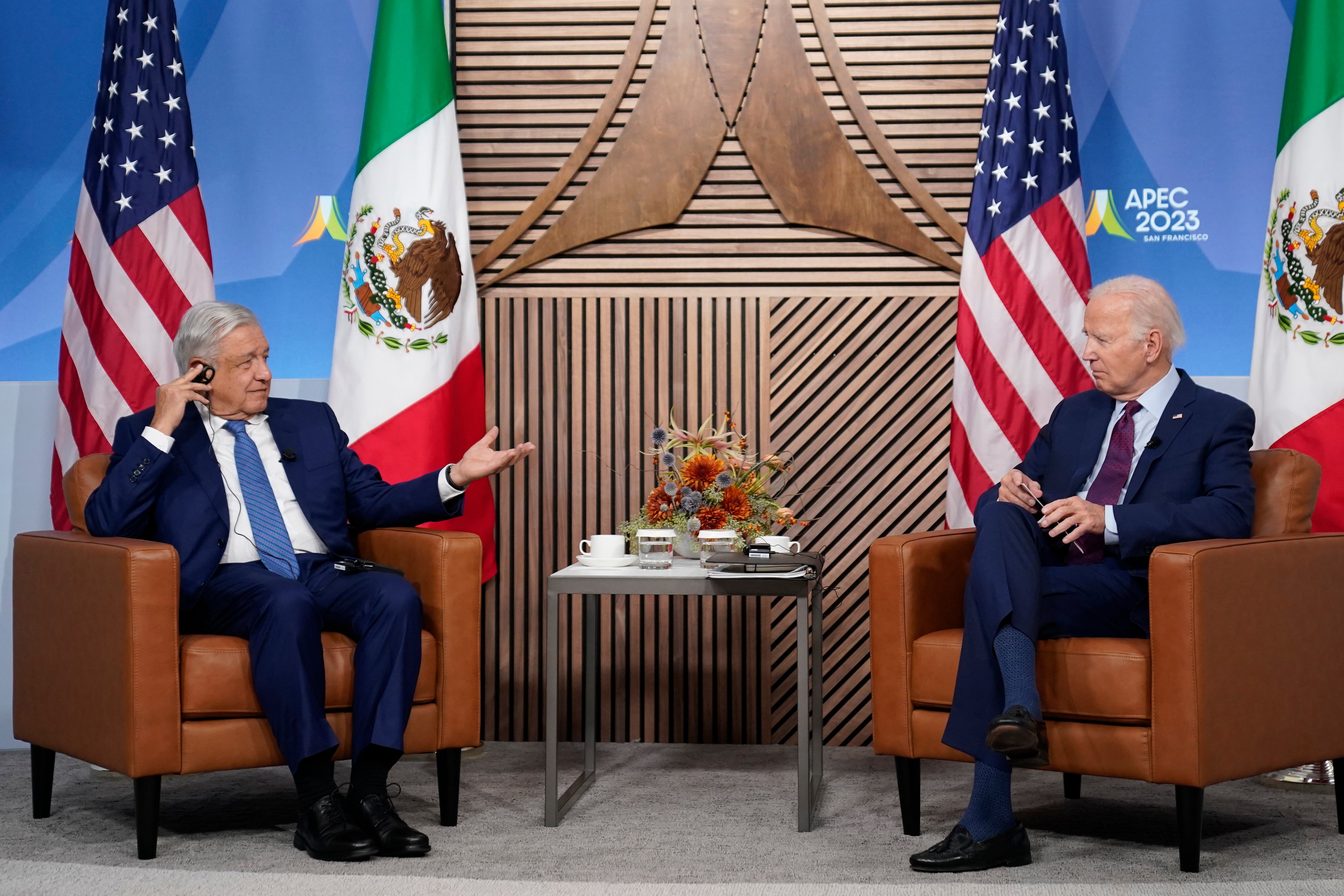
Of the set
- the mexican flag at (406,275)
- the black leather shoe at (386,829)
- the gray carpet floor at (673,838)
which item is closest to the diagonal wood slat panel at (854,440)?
the gray carpet floor at (673,838)

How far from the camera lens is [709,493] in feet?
10.2

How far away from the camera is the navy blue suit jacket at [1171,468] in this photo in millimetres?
2625

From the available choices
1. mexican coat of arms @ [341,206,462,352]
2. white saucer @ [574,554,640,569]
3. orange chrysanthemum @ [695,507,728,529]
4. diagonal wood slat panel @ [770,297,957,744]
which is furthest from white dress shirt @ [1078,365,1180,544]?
mexican coat of arms @ [341,206,462,352]

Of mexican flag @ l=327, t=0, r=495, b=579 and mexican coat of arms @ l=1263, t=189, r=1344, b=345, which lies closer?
mexican coat of arms @ l=1263, t=189, r=1344, b=345

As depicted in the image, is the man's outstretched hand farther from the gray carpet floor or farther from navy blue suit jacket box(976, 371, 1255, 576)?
navy blue suit jacket box(976, 371, 1255, 576)

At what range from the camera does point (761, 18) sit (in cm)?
400

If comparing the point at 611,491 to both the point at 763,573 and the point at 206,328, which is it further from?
the point at 206,328

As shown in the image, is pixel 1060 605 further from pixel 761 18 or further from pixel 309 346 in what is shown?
pixel 309 346

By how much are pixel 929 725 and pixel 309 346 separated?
2652 millimetres

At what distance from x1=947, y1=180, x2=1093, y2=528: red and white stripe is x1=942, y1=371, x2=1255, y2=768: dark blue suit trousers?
70cm

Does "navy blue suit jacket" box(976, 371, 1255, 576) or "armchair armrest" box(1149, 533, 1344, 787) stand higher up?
→ "navy blue suit jacket" box(976, 371, 1255, 576)

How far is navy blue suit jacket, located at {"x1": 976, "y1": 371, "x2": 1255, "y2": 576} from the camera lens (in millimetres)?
2625

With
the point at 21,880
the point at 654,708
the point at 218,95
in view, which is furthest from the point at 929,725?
the point at 218,95

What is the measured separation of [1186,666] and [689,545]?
1.26 metres
